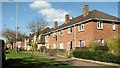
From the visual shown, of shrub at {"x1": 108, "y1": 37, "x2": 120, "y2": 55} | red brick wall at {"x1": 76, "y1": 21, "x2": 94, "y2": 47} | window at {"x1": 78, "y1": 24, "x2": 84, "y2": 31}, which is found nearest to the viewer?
shrub at {"x1": 108, "y1": 37, "x2": 120, "y2": 55}

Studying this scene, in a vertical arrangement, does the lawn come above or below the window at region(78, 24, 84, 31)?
below

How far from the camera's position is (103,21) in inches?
1538

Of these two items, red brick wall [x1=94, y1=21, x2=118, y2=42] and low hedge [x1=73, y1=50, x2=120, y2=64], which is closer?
low hedge [x1=73, y1=50, x2=120, y2=64]

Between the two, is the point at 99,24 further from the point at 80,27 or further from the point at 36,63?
the point at 36,63

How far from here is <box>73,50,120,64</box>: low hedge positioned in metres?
21.1

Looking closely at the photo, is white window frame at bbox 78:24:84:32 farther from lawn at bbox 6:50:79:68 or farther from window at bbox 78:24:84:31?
lawn at bbox 6:50:79:68

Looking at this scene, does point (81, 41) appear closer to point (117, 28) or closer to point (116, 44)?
point (117, 28)

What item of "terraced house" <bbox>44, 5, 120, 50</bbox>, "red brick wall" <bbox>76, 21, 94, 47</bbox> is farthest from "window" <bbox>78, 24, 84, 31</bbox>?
"red brick wall" <bbox>76, 21, 94, 47</bbox>

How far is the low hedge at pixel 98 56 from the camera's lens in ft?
69.2

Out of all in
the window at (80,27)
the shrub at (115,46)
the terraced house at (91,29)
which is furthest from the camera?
the window at (80,27)

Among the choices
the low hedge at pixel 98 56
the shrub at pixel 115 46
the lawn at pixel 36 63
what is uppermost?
the shrub at pixel 115 46

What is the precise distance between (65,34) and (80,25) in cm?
753

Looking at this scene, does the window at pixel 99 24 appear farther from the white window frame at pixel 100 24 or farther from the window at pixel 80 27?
the window at pixel 80 27

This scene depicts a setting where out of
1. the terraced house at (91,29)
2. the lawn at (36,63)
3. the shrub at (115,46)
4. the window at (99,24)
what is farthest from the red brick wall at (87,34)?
the shrub at (115,46)
